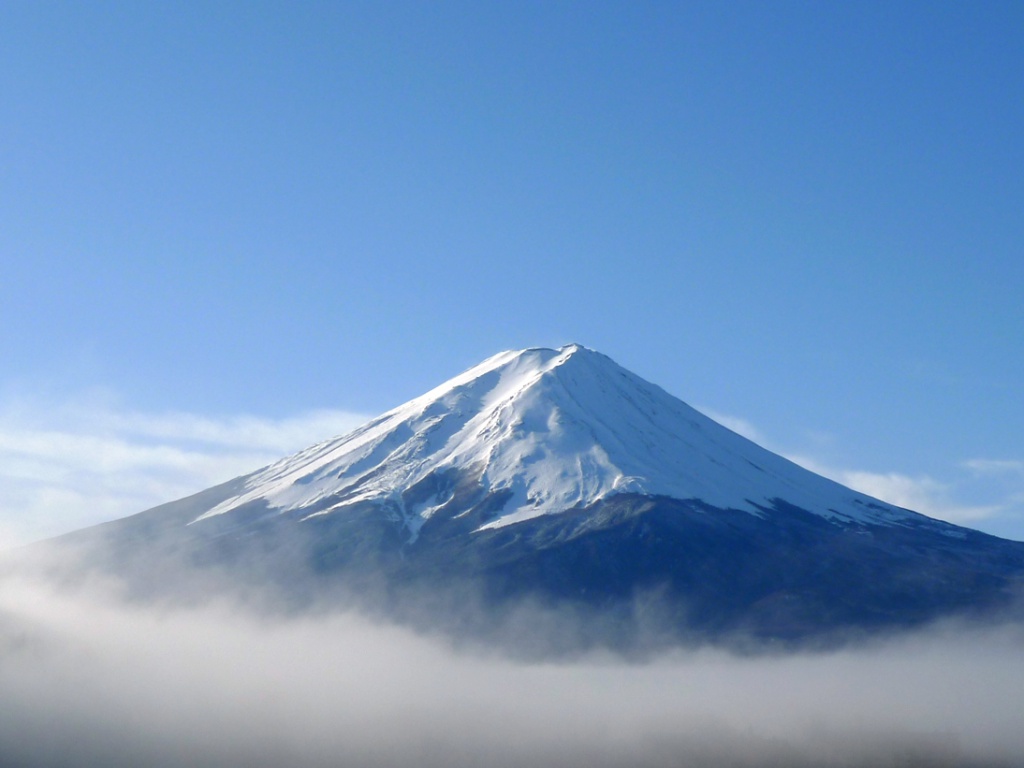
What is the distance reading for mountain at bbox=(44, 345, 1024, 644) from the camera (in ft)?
433

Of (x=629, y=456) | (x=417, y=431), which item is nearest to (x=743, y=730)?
(x=629, y=456)

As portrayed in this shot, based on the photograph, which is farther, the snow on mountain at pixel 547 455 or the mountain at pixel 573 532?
the snow on mountain at pixel 547 455

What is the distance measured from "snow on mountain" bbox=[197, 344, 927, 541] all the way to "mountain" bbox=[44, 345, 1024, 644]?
0.91ft

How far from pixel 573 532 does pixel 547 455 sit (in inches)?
455

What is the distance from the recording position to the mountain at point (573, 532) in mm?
132125

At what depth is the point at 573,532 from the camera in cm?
13512

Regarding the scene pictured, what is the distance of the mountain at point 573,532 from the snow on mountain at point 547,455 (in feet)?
0.91

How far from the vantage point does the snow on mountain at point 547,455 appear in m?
142

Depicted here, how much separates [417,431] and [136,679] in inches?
1503

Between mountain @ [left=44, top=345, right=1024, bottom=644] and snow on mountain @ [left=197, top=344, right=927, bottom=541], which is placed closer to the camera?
mountain @ [left=44, top=345, right=1024, bottom=644]

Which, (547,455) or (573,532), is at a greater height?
(547,455)

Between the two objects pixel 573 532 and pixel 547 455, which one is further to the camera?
pixel 547 455

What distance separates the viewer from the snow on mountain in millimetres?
141625

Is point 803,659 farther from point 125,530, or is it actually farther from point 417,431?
point 125,530
